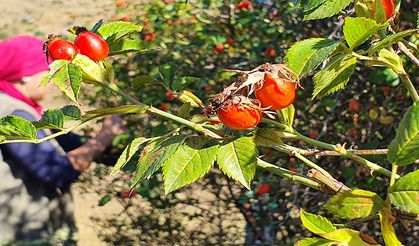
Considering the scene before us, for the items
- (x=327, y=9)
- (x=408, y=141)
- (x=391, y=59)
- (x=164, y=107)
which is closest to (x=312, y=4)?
(x=327, y=9)

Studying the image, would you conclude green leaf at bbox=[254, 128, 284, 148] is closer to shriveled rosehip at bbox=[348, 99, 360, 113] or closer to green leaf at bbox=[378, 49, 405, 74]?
green leaf at bbox=[378, 49, 405, 74]

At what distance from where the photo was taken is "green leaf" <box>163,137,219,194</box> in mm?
783

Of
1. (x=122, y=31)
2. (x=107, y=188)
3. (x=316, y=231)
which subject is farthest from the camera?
(x=107, y=188)

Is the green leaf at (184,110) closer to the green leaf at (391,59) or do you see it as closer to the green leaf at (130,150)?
the green leaf at (130,150)

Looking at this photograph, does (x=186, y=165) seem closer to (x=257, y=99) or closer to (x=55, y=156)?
(x=257, y=99)

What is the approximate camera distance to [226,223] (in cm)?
315

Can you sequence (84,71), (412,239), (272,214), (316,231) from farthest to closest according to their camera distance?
(272,214), (412,239), (84,71), (316,231)

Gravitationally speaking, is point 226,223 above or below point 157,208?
below

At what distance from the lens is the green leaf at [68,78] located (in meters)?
0.80

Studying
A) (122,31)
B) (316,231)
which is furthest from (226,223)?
(316,231)

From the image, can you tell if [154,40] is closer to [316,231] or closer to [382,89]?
[382,89]

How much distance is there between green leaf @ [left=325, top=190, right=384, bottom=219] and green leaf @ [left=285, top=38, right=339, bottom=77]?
14 cm

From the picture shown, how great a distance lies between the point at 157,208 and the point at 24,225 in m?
0.77

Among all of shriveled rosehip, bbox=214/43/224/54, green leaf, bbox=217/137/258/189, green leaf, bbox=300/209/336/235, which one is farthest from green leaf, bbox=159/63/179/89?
shriveled rosehip, bbox=214/43/224/54
